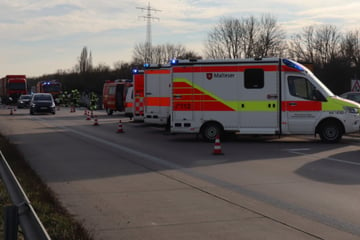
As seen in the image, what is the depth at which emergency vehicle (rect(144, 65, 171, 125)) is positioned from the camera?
72.2 feet

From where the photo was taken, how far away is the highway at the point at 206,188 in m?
6.46

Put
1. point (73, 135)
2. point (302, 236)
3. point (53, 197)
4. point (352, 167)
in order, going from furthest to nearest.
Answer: point (73, 135), point (352, 167), point (53, 197), point (302, 236)

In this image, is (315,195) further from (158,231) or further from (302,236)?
(158,231)

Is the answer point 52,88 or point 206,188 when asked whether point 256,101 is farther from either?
point 52,88

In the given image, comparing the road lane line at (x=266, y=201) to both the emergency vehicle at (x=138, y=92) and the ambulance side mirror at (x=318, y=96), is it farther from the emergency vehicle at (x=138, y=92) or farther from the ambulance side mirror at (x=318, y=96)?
the emergency vehicle at (x=138, y=92)

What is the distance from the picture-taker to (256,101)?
17.5m

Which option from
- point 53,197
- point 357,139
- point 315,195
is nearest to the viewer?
point 53,197

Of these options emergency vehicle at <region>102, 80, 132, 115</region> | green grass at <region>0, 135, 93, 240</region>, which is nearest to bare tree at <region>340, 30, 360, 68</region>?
emergency vehicle at <region>102, 80, 132, 115</region>

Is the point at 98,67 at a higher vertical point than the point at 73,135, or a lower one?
higher

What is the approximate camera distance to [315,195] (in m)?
8.52

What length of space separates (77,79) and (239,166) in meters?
80.5

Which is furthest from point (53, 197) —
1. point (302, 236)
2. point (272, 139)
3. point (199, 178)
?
point (272, 139)

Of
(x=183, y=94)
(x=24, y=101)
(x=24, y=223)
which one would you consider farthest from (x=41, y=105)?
(x=24, y=223)

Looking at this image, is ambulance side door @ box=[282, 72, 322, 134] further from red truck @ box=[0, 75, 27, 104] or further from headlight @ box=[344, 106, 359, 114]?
red truck @ box=[0, 75, 27, 104]
